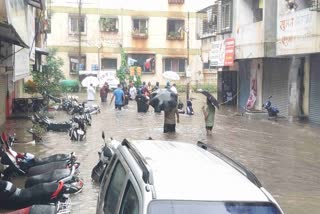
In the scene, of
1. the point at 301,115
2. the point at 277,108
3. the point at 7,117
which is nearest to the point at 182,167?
the point at 7,117

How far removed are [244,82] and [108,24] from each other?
18890 mm

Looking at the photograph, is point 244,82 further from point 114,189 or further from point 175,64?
point 114,189

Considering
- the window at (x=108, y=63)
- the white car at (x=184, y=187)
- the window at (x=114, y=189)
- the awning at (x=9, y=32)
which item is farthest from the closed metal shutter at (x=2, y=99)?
the window at (x=108, y=63)

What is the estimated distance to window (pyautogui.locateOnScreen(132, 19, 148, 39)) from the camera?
46.7 m

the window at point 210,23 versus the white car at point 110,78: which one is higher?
the window at point 210,23

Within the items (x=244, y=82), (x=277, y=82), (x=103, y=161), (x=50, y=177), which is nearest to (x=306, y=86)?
(x=277, y=82)

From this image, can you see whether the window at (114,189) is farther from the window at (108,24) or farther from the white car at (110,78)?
the window at (108,24)

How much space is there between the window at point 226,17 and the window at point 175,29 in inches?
616

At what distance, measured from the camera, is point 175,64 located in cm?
4759

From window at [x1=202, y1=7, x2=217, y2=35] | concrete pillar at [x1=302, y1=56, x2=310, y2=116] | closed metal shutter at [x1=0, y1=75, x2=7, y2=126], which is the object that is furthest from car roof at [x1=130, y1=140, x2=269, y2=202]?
window at [x1=202, y1=7, x2=217, y2=35]

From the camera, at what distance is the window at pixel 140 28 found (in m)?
46.7

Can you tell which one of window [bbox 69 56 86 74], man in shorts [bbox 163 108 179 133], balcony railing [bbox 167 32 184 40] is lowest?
man in shorts [bbox 163 108 179 133]

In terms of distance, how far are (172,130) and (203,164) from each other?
44.9 ft

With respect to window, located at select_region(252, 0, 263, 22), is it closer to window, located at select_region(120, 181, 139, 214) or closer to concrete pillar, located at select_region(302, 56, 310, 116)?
concrete pillar, located at select_region(302, 56, 310, 116)
